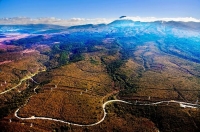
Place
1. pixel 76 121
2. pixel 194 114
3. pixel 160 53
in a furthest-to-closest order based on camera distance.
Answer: pixel 160 53 → pixel 194 114 → pixel 76 121

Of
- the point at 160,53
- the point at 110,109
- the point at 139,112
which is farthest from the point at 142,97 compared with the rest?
the point at 160,53

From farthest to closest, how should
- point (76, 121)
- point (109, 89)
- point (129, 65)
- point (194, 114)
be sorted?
point (129, 65) → point (109, 89) → point (194, 114) → point (76, 121)

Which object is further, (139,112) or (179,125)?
(139,112)

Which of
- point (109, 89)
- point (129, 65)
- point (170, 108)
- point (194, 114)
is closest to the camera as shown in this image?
point (194, 114)

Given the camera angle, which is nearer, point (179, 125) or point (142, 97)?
point (179, 125)

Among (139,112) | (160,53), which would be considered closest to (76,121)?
(139,112)

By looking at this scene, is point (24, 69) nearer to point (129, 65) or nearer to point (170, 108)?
point (129, 65)

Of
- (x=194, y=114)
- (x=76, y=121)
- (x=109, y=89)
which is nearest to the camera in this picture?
(x=76, y=121)

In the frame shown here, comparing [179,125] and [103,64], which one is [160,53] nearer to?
[103,64]
